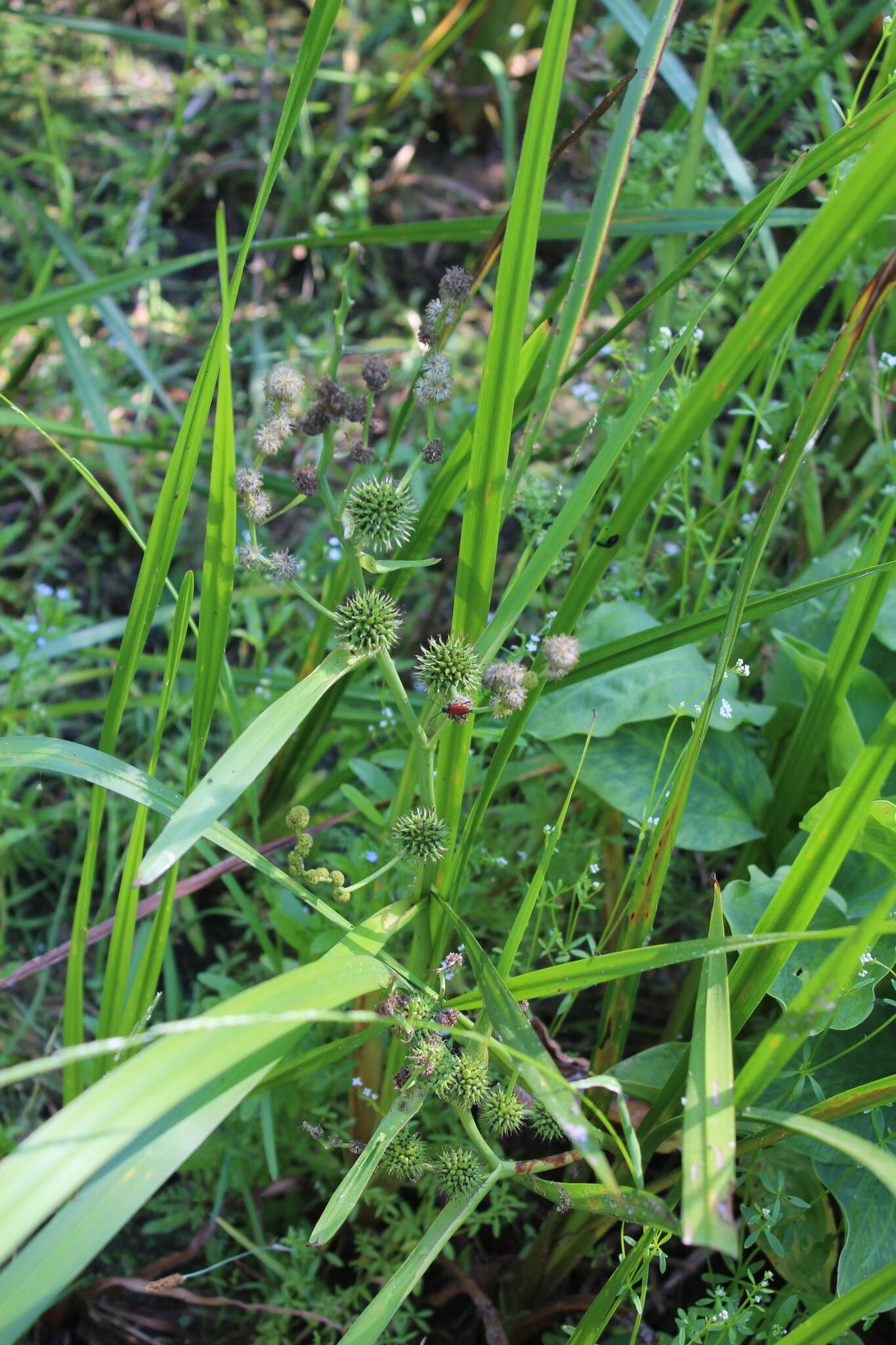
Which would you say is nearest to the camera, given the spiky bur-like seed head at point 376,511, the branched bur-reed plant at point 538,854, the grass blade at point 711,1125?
the grass blade at point 711,1125

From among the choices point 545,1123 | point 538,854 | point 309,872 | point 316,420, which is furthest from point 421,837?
point 538,854

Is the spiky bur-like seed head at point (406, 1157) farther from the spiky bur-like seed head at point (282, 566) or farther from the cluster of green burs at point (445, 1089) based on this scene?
the spiky bur-like seed head at point (282, 566)

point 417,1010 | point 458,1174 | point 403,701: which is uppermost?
point 403,701

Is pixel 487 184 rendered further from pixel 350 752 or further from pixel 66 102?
pixel 350 752

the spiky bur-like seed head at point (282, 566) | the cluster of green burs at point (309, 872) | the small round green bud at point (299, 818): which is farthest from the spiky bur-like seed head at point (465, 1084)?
the spiky bur-like seed head at point (282, 566)

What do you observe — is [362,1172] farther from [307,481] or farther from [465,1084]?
[307,481]

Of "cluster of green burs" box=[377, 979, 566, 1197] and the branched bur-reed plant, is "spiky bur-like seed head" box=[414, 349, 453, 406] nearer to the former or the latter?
the branched bur-reed plant

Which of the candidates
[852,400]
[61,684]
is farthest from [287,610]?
[852,400]
